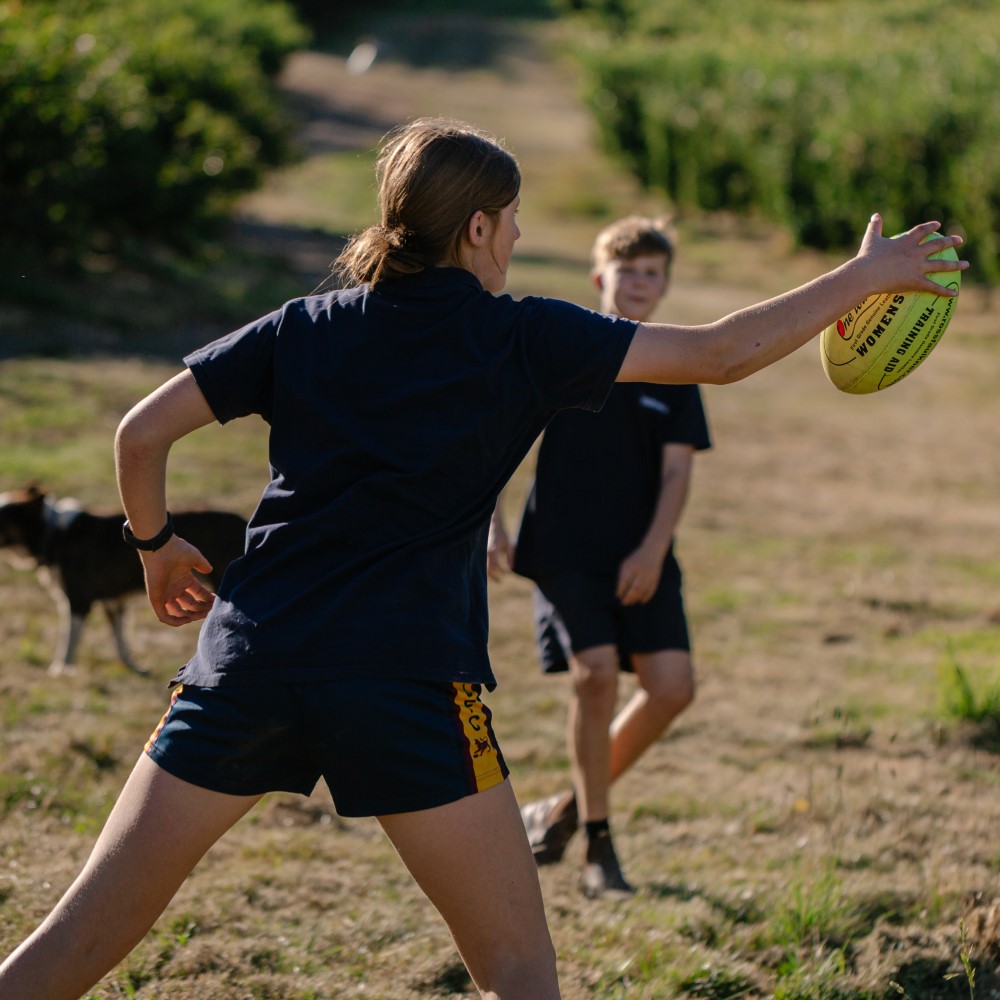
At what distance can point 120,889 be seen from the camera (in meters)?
2.40

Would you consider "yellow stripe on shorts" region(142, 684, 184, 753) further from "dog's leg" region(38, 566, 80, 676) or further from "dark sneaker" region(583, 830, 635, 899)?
"dog's leg" region(38, 566, 80, 676)

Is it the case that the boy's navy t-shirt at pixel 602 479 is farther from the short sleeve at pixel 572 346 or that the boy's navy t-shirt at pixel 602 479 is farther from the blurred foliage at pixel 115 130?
the blurred foliage at pixel 115 130

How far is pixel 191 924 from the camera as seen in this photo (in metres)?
3.83

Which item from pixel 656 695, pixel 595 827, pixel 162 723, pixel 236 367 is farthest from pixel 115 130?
pixel 162 723

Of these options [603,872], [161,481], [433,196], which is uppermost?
[433,196]

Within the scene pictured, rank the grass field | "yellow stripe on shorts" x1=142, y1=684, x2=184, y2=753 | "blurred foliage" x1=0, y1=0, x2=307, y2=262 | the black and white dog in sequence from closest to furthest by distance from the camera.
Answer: "yellow stripe on shorts" x1=142, y1=684, x2=184, y2=753
the grass field
the black and white dog
"blurred foliage" x1=0, y1=0, x2=307, y2=262

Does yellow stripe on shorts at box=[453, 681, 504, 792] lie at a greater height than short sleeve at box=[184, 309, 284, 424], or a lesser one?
lesser

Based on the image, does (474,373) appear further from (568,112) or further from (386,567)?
(568,112)

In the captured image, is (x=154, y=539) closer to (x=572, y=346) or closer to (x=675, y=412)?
(x=572, y=346)

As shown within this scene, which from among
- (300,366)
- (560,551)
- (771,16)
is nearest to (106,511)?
(560,551)

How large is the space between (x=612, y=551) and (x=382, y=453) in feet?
6.69

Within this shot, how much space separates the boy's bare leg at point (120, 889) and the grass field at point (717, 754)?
1.15 m

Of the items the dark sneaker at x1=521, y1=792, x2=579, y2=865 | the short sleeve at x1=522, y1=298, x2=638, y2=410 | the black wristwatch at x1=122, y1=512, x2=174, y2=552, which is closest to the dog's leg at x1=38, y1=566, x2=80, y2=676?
the dark sneaker at x1=521, y1=792, x2=579, y2=865

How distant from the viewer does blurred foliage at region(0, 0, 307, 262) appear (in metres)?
13.9
